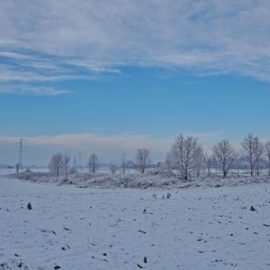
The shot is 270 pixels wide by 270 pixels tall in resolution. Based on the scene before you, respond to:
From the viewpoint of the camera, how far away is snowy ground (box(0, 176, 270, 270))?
14820 millimetres

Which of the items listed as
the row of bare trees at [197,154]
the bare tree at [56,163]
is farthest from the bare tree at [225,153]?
the bare tree at [56,163]

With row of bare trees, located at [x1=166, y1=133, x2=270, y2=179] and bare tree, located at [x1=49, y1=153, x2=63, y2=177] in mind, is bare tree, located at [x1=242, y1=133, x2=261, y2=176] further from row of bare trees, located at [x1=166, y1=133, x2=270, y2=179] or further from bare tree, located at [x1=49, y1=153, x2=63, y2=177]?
bare tree, located at [x1=49, y1=153, x2=63, y2=177]

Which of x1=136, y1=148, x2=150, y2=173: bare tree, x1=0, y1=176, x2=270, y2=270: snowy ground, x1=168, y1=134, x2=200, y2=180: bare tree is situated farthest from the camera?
x1=136, y1=148, x2=150, y2=173: bare tree

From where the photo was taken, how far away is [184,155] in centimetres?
10050

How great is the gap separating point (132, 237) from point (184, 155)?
271 feet

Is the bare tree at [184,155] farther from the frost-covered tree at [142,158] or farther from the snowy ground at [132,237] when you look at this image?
the snowy ground at [132,237]

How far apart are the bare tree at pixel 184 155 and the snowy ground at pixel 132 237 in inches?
2710

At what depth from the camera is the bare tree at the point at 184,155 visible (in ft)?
317

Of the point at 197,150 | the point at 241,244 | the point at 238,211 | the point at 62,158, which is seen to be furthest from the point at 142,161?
the point at 241,244

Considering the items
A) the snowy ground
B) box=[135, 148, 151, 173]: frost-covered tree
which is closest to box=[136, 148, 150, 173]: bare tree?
box=[135, 148, 151, 173]: frost-covered tree

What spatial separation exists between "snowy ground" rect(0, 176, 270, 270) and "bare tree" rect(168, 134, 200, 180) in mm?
68827

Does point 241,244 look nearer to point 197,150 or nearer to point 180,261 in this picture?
point 180,261

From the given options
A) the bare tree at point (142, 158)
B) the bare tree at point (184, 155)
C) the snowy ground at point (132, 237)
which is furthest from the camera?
the bare tree at point (142, 158)

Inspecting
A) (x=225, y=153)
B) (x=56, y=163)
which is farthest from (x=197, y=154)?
(x=56, y=163)
